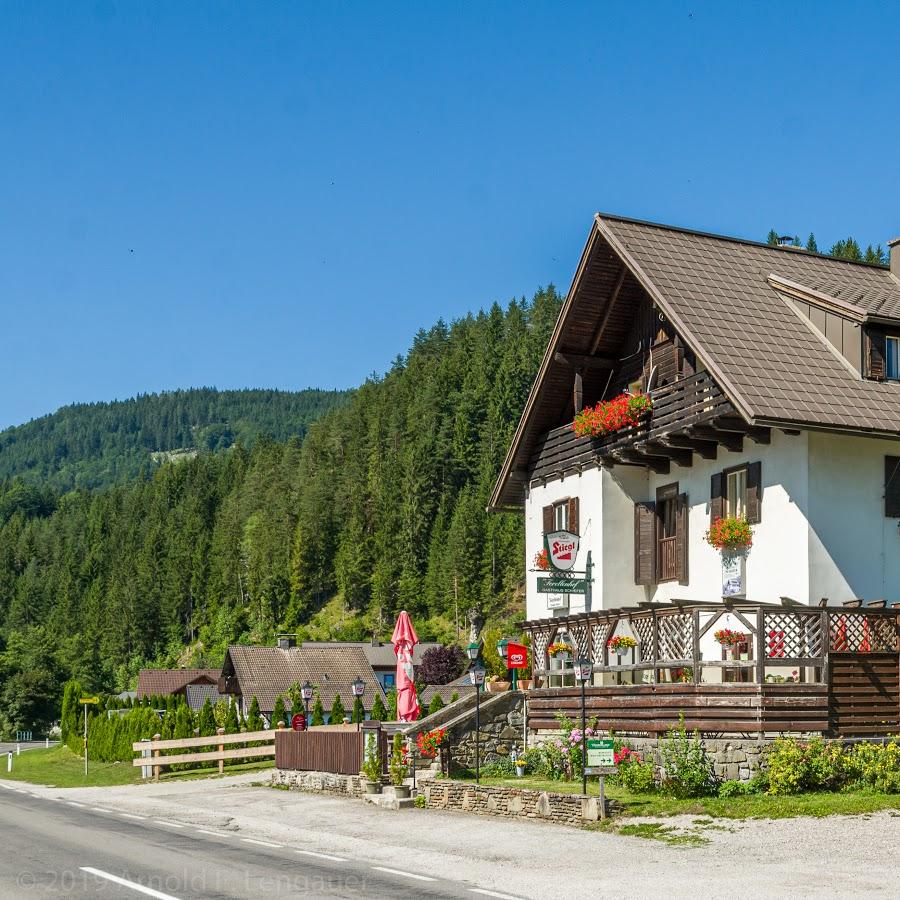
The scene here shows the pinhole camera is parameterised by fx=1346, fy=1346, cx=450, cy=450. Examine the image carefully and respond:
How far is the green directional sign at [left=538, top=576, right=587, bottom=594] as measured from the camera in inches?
1101

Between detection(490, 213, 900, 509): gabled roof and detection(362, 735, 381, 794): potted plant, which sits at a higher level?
detection(490, 213, 900, 509): gabled roof

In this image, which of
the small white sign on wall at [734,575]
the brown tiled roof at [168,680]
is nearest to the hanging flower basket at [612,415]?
the small white sign on wall at [734,575]

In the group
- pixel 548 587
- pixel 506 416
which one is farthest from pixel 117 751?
pixel 506 416

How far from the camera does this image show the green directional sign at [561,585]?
28.0 metres

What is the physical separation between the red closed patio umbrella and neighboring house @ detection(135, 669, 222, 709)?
74.9 metres

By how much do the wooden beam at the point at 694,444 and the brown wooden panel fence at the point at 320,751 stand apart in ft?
29.7

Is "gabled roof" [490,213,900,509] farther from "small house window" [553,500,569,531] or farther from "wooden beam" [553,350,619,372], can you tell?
"small house window" [553,500,569,531]

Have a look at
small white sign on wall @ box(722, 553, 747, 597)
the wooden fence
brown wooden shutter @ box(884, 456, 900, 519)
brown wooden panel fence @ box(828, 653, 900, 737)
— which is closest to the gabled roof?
brown wooden shutter @ box(884, 456, 900, 519)

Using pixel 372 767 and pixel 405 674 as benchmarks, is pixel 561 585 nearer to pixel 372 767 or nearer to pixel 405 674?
pixel 372 767

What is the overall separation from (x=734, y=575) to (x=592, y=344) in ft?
22.5

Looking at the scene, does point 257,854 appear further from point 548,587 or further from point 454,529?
point 454,529

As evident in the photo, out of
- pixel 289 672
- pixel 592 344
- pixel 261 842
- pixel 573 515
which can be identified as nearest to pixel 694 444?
pixel 573 515

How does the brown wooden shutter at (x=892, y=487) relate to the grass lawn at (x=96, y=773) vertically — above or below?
above

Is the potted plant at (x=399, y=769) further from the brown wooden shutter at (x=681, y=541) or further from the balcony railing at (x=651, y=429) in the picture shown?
the balcony railing at (x=651, y=429)
